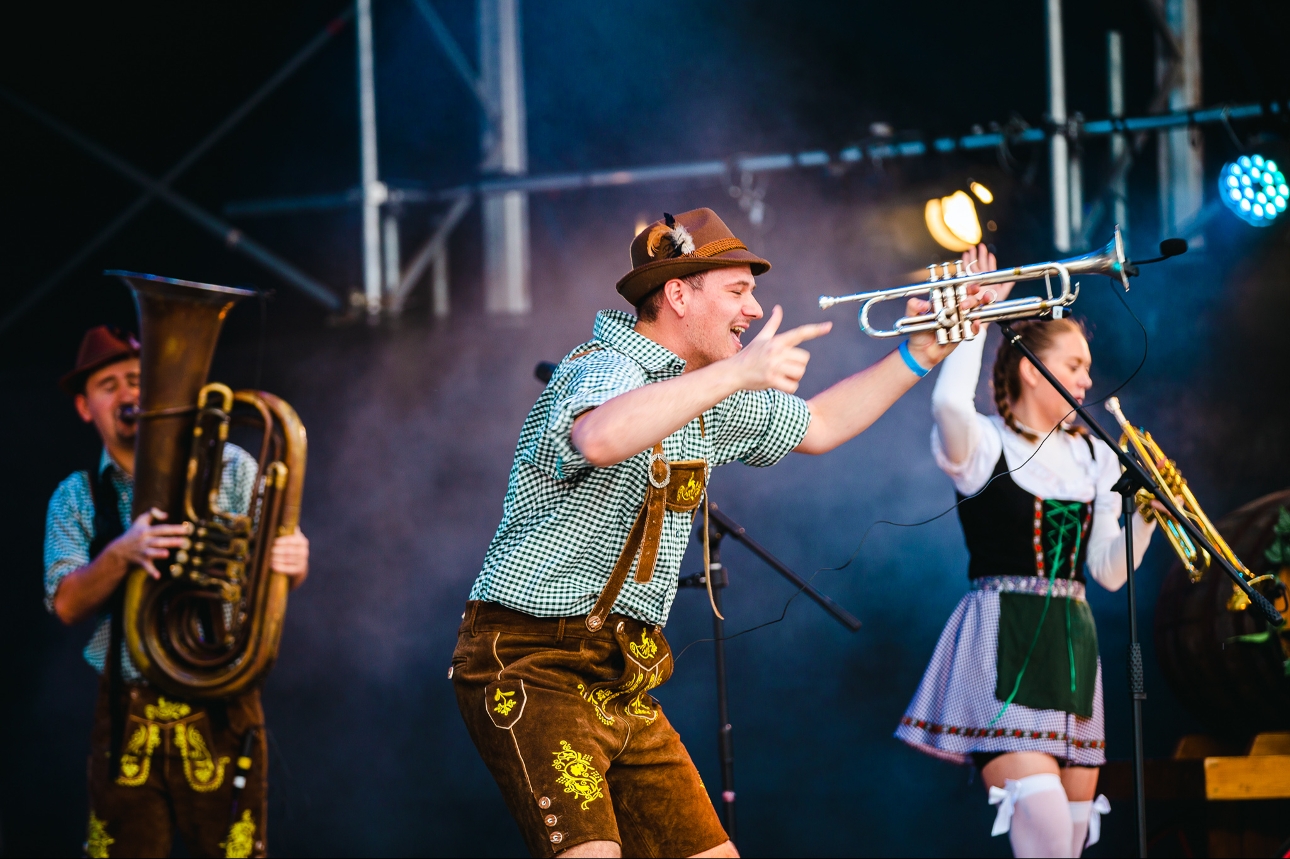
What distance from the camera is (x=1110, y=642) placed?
5.10m

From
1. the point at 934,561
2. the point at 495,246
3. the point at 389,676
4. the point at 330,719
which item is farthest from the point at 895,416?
the point at 330,719

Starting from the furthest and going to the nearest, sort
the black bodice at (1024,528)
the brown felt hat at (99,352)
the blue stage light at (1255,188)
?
the blue stage light at (1255,188) < the brown felt hat at (99,352) < the black bodice at (1024,528)

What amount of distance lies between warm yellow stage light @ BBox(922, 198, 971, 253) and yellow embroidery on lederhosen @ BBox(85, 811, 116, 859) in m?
3.78

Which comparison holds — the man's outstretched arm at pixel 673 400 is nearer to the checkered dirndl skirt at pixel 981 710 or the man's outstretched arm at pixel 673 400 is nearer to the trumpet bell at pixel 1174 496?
the trumpet bell at pixel 1174 496

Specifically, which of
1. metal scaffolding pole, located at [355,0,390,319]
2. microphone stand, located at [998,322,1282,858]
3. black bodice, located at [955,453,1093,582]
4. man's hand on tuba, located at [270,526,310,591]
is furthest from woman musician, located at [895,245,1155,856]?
metal scaffolding pole, located at [355,0,390,319]

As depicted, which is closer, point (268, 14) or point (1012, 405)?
point (1012, 405)

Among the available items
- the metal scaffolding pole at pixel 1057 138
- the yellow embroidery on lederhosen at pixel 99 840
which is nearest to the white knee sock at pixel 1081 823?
the metal scaffolding pole at pixel 1057 138

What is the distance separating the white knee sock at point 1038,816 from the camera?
333 cm

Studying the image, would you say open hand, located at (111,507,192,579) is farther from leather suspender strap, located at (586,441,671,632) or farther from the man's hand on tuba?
leather suspender strap, located at (586,441,671,632)

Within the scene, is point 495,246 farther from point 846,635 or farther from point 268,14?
point 846,635

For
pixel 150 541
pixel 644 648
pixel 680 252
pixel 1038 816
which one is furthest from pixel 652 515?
pixel 150 541

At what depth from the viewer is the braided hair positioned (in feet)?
12.1

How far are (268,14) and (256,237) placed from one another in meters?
1.11

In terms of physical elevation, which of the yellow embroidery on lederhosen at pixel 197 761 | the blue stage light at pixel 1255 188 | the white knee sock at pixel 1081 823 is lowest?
the white knee sock at pixel 1081 823
